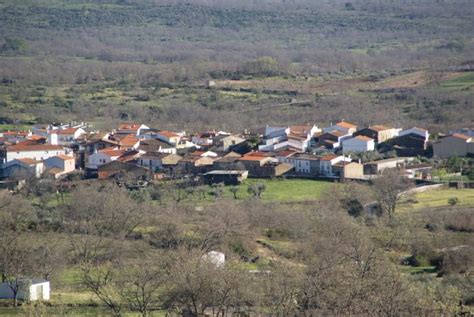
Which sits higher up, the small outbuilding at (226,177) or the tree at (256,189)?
the tree at (256,189)

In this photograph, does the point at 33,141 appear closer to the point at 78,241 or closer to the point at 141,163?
the point at 141,163

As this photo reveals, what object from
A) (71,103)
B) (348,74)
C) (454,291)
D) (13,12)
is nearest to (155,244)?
(454,291)

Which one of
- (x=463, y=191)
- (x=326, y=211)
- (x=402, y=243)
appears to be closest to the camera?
(x=402, y=243)

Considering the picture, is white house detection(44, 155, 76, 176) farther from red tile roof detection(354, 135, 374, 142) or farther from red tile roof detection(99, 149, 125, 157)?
red tile roof detection(354, 135, 374, 142)

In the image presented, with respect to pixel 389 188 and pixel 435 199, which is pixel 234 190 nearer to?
pixel 389 188

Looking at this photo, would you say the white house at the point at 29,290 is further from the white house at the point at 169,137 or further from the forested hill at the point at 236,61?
the forested hill at the point at 236,61

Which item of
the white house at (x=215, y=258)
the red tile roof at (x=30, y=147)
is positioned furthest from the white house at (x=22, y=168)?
the white house at (x=215, y=258)

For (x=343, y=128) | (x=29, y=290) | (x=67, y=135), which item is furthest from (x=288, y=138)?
(x=29, y=290)
